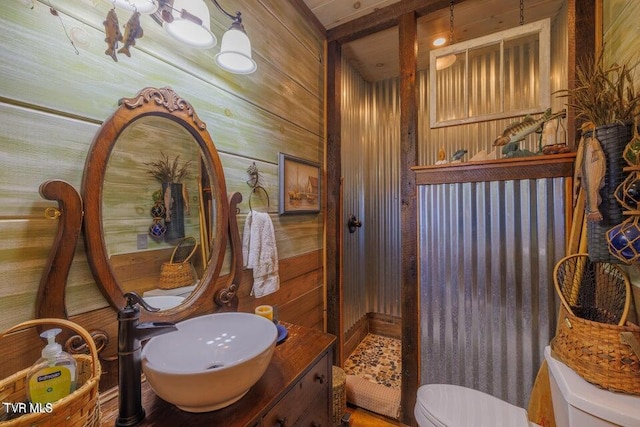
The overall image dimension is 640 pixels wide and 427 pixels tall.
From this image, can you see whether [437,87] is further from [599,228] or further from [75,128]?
[75,128]

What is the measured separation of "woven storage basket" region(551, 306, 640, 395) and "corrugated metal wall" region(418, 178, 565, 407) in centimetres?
48

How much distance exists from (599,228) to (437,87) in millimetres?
1157

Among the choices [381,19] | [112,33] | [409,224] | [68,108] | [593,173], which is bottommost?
[409,224]

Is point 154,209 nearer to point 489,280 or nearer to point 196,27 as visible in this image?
point 196,27

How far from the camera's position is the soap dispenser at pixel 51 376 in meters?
0.51

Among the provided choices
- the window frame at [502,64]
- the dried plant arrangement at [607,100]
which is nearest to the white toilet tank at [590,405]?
the dried plant arrangement at [607,100]

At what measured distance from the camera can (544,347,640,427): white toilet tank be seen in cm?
73

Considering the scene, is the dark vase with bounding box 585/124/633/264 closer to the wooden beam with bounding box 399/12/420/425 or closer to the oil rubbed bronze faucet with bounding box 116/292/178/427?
the wooden beam with bounding box 399/12/420/425

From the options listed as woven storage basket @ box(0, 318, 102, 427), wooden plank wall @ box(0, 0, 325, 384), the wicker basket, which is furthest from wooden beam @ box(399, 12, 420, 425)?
woven storage basket @ box(0, 318, 102, 427)

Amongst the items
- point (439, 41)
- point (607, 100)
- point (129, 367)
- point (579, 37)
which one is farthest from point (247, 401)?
point (439, 41)

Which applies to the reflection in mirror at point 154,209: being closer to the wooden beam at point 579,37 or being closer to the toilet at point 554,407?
the toilet at point 554,407

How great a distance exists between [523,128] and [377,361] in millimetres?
2130

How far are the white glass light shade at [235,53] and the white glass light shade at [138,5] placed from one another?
0.92 feet

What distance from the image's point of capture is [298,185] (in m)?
1.66
